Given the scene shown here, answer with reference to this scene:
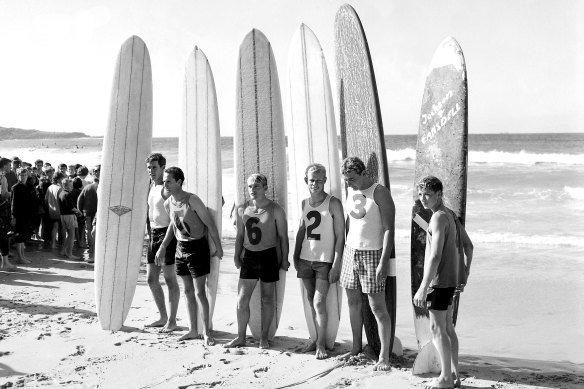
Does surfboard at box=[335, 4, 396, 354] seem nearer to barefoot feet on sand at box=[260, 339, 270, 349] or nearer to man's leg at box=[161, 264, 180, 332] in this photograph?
barefoot feet on sand at box=[260, 339, 270, 349]

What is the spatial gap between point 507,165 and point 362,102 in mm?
→ 20322

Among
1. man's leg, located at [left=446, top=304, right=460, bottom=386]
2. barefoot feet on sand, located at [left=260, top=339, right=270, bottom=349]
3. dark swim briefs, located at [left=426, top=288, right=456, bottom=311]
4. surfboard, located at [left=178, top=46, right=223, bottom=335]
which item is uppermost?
surfboard, located at [left=178, top=46, right=223, bottom=335]

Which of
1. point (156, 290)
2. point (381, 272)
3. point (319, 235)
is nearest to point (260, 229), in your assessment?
point (319, 235)

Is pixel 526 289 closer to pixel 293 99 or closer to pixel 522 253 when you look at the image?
pixel 522 253

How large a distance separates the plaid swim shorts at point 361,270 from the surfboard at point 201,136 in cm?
147

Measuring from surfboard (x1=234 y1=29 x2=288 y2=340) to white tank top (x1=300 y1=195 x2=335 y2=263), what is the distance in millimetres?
768

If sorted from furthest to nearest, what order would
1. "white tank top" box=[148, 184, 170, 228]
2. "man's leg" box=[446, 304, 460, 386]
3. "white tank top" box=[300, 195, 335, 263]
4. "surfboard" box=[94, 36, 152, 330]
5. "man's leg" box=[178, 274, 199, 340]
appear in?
1. "surfboard" box=[94, 36, 152, 330]
2. "white tank top" box=[148, 184, 170, 228]
3. "man's leg" box=[178, 274, 199, 340]
4. "white tank top" box=[300, 195, 335, 263]
5. "man's leg" box=[446, 304, 460, 386]

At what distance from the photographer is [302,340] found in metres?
4.06

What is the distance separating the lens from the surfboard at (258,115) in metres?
4.35

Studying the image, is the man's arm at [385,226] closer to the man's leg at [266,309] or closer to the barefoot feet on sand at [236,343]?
the man's leg at [266,309]

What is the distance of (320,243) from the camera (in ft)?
11.7

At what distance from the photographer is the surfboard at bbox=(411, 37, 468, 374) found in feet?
11.9

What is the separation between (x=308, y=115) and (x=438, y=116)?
1077mm

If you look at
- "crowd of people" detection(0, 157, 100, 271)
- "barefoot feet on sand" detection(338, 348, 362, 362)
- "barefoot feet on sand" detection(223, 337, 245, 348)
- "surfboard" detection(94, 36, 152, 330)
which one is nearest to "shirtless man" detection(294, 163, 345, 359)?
"barefoot feet on sand" detection(338, 348, 362, 362)
